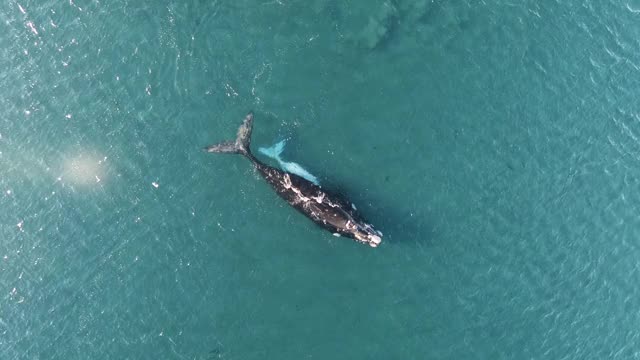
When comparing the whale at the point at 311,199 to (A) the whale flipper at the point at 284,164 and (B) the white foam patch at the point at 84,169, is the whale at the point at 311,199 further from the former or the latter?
(B) the white foam patch at the point at 84,169

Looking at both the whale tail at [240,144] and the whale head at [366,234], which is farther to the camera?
the whale tail at [240,144]

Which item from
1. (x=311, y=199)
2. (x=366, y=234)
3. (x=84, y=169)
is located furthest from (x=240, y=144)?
(x=84, y=169)

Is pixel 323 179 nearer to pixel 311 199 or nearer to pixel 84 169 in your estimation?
pixel 311 199

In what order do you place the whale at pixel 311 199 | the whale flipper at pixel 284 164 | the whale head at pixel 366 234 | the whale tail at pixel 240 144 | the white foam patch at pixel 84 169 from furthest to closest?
the white foam patch at pixel 84 169 → the whale flipper at pixel 284 164 → the whale tail at pixel 240 144 → the whale at pixel 311 199 → the whale head at pixel 366 234

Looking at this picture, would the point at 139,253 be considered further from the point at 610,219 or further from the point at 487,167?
the point at 610,219

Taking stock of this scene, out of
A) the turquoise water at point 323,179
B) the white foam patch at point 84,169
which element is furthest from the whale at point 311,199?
the white foam patch at point 84,169

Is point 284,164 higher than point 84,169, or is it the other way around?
point 284,164
